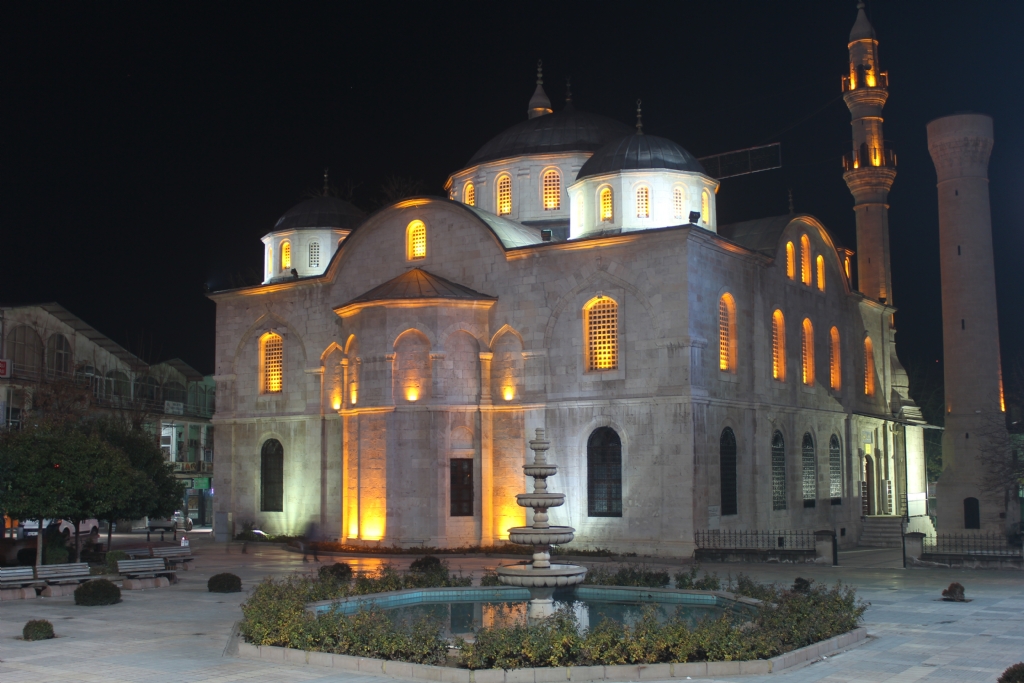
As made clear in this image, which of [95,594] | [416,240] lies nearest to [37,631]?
[95,594]

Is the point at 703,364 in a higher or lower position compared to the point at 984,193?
lower

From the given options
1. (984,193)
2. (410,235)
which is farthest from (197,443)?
(984,193)

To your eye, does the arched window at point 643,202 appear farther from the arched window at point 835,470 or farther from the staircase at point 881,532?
the staircase at point 881,532

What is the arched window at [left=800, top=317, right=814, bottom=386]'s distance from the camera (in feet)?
113

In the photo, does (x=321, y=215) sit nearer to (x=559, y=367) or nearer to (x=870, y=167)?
(x=559, y=367)

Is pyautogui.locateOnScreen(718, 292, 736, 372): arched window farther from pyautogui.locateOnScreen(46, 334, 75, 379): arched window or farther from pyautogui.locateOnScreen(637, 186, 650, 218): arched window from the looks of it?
pyautogui.locateOnScreen(46, 334, 75, 379): arched window

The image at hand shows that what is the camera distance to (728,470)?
95.4 feet

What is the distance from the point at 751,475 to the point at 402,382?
33.5 feet

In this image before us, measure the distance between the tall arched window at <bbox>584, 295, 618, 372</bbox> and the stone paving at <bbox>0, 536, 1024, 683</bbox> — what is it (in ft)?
24.4

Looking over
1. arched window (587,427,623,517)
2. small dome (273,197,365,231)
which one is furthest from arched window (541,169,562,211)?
arched window (587,427,623,517)

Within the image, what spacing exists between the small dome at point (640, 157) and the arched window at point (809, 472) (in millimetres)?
9656

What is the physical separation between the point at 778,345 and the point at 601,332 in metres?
6.76

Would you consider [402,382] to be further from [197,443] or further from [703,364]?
[197,443]

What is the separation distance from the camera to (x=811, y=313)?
114ft
